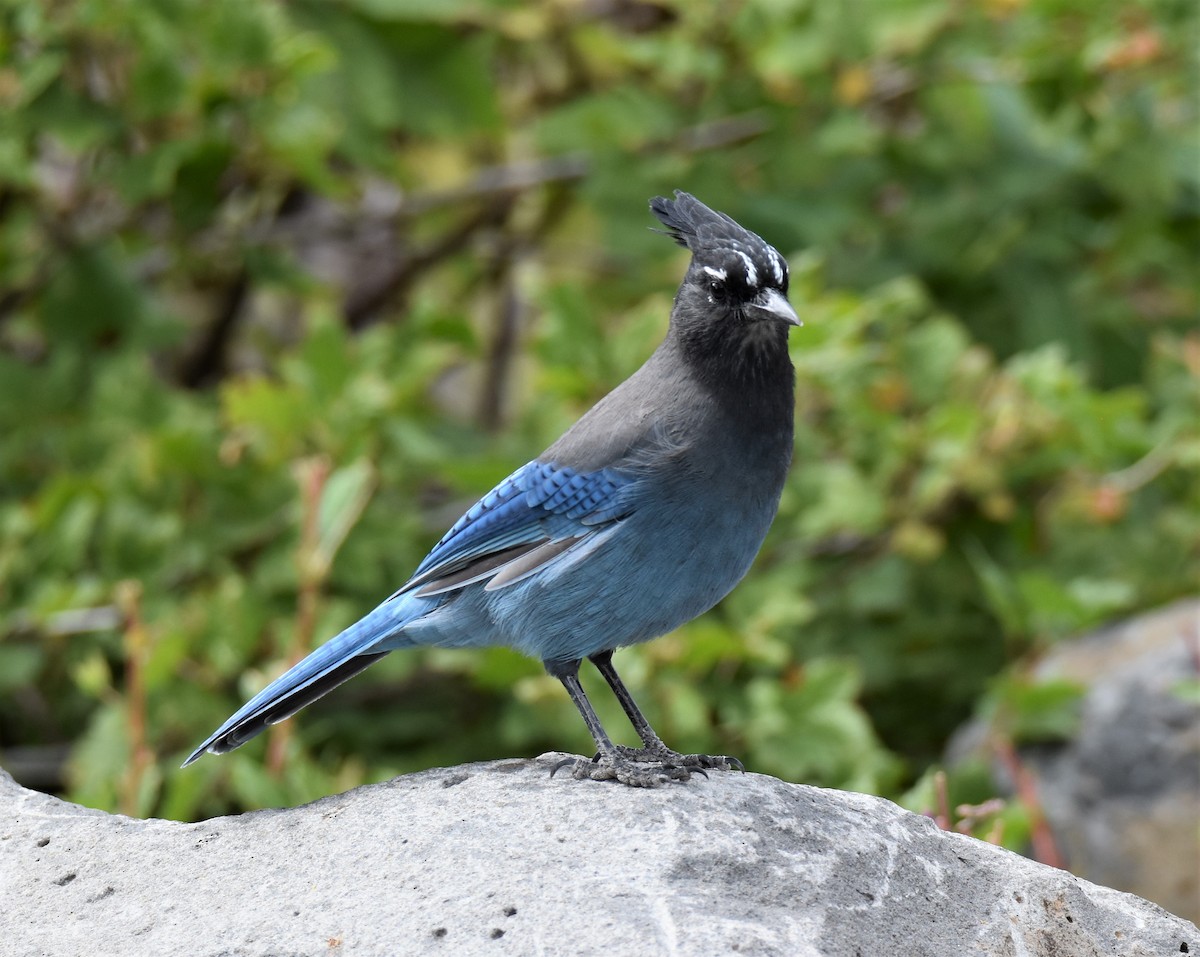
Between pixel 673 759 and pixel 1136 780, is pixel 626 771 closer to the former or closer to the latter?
pixel 673 759

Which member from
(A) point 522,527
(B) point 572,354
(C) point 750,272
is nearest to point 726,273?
(C) point 750,272

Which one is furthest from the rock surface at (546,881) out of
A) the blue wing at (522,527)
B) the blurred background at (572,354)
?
the blurred background at (572,354)

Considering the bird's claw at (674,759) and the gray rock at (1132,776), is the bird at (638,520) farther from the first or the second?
the gray rock at (1132,776)

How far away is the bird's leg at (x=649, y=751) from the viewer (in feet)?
8.58

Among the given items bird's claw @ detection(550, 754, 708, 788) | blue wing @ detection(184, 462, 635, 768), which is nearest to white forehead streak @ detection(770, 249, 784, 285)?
blue wing @ detection(184, 462, 635, 768)

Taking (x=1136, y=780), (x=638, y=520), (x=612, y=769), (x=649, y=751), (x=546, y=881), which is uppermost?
(x=638, y=520)

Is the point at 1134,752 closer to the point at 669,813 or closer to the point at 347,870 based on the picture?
the point at 669,813

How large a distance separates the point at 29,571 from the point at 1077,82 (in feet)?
9.46

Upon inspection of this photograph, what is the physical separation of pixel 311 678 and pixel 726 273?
0.94 metres

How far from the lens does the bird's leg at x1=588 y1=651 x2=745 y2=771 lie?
8.58 feet

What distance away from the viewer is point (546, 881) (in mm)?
2119

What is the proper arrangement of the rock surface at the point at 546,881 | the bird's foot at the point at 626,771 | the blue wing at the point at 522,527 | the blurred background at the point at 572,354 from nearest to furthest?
the rock surface at the point at 546,881
the bird's foot at the point at 626,771
the blue wing at the point at 522,527
the blurred background at the point at 572,354

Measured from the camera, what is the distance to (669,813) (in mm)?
2291

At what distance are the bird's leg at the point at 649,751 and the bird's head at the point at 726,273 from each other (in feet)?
2.00
